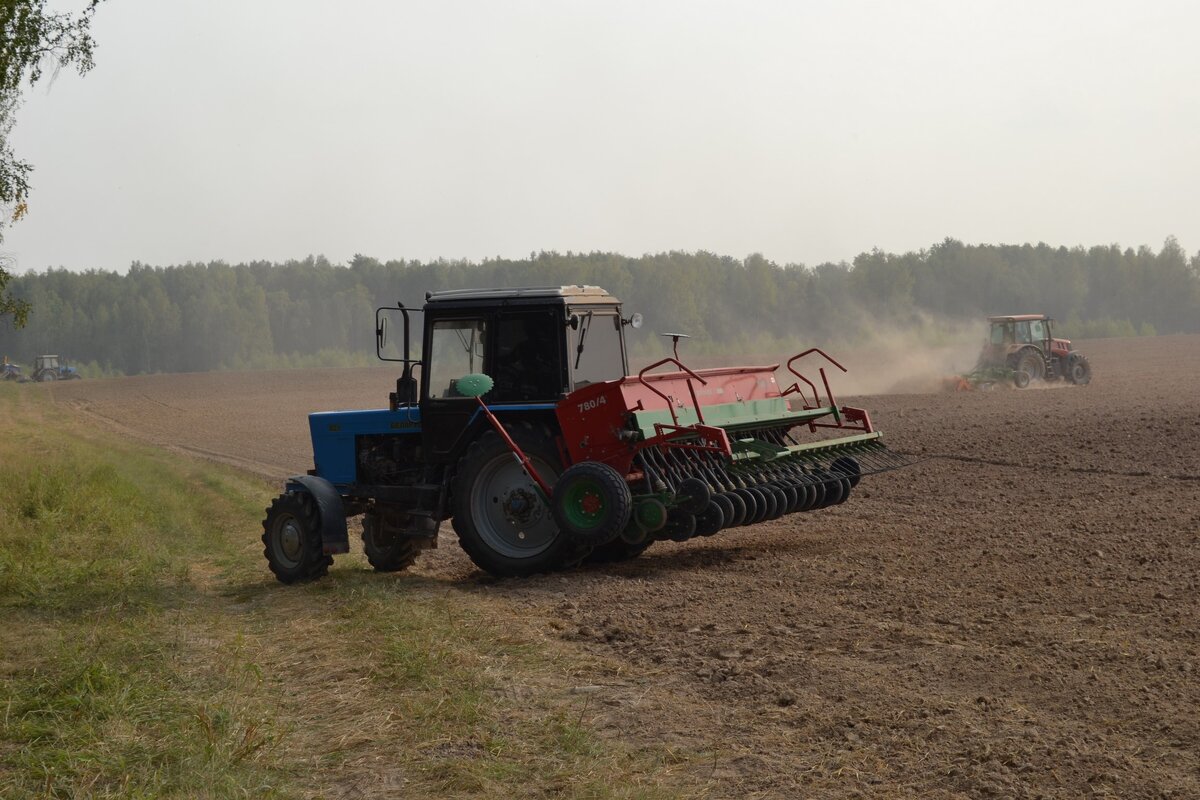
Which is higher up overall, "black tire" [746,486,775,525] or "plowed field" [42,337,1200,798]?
"black tire" [746,486,775,525]

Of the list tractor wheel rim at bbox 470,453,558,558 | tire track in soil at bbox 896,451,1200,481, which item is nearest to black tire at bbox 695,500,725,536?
tractor wheel rim at bbox 470,453,558,558

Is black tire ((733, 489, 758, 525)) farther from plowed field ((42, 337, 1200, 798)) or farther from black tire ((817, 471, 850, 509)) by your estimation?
black tire ((817, 471, 850, 509))

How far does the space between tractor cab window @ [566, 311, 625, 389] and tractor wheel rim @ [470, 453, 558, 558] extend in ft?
2.88

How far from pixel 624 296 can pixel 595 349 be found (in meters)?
81.6

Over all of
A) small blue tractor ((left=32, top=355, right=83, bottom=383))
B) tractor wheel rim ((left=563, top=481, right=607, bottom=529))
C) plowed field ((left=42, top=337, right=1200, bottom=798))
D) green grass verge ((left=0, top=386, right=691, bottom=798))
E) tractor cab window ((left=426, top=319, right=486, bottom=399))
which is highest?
tractor cab window ((left=426, top=319, right=486, bottom=399))

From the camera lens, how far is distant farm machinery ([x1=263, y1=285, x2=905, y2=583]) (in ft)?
33.5

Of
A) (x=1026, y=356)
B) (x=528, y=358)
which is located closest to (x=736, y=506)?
(x=528, y=358)

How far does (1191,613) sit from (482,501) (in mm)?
5547

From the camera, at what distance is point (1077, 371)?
3644cm

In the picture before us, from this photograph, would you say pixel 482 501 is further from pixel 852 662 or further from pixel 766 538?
pixel 852 662

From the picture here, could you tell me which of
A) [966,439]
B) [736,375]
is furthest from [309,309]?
[736,375]

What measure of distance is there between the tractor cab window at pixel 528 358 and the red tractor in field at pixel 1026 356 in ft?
83.7

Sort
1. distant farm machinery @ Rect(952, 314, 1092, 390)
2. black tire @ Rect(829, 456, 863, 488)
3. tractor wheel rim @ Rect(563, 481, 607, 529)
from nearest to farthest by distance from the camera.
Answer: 1. tractor wheel rim @ Rect(563, 481, 607, 529)
2. black tire @ Rect(829, 456, 863, 488)
3. distant farm machinery @ Rect(952, 314, 1092, 390)

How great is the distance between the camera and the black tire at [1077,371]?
36291 mm
